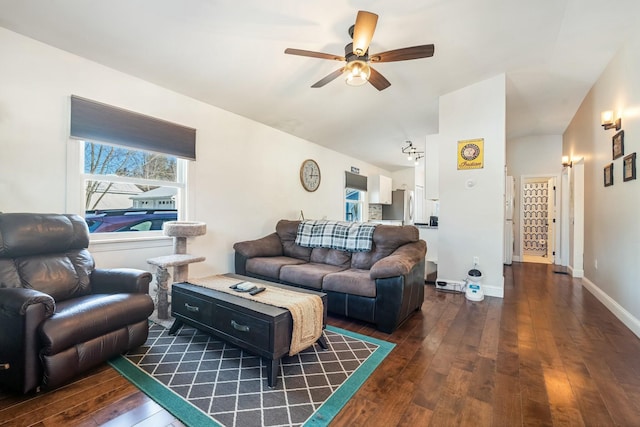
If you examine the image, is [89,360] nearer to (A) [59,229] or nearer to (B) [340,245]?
(A) [59,229]

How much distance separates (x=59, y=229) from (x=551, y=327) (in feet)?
14.5

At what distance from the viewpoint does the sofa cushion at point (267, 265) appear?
3449mm

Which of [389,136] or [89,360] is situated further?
[389,136]

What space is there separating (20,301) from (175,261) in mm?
1232

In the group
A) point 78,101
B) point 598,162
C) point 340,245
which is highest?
point 78,101

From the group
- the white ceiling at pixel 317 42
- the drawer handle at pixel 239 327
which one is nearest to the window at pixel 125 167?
the white ceiling at pixel 317 42

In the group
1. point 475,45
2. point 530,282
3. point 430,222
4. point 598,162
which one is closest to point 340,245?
point 430,222

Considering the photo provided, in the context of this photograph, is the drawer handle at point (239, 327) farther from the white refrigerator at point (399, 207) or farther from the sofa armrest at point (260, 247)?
the white refrigerator at point (399, 207)

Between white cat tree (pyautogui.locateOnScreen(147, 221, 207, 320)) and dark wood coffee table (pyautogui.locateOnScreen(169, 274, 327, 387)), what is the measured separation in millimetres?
442

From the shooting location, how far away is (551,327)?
109 inches

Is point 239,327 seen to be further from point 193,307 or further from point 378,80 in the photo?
point 378,80

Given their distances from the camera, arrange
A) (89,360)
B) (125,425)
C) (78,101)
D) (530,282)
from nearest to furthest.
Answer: (125,425)
(89,360)
(78,101)
(530,282)

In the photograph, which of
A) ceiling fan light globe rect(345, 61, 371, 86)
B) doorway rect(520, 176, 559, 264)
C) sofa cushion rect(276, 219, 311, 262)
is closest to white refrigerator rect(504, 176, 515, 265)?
doorway rect(520, 176, 559, 264)

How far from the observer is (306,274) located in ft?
10.4
